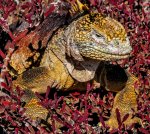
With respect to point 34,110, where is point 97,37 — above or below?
above

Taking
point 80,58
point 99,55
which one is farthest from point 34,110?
point 99,55

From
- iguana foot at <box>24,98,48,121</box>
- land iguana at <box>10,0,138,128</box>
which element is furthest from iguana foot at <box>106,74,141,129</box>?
iguana foot at <box>24,98,48,121</box>

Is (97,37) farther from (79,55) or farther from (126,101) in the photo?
(126,101)

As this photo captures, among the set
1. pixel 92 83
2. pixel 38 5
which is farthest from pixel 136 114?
→ pixel 38 5

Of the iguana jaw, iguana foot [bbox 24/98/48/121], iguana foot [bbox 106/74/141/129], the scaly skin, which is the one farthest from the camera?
iguana foot [bbox 106/74/141/129]

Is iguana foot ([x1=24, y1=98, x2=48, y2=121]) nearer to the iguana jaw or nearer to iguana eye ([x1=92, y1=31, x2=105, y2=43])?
the iguana jaw

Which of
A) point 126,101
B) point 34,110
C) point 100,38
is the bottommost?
point 126,101

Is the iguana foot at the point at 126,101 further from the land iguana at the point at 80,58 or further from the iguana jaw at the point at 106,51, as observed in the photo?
the iguana jaw at the point at 106,51

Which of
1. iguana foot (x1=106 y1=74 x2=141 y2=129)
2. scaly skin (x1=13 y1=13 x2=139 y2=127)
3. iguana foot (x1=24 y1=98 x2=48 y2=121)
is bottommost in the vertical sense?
iguana foot (x1=106 y1=74 x2=141 y2=129)
